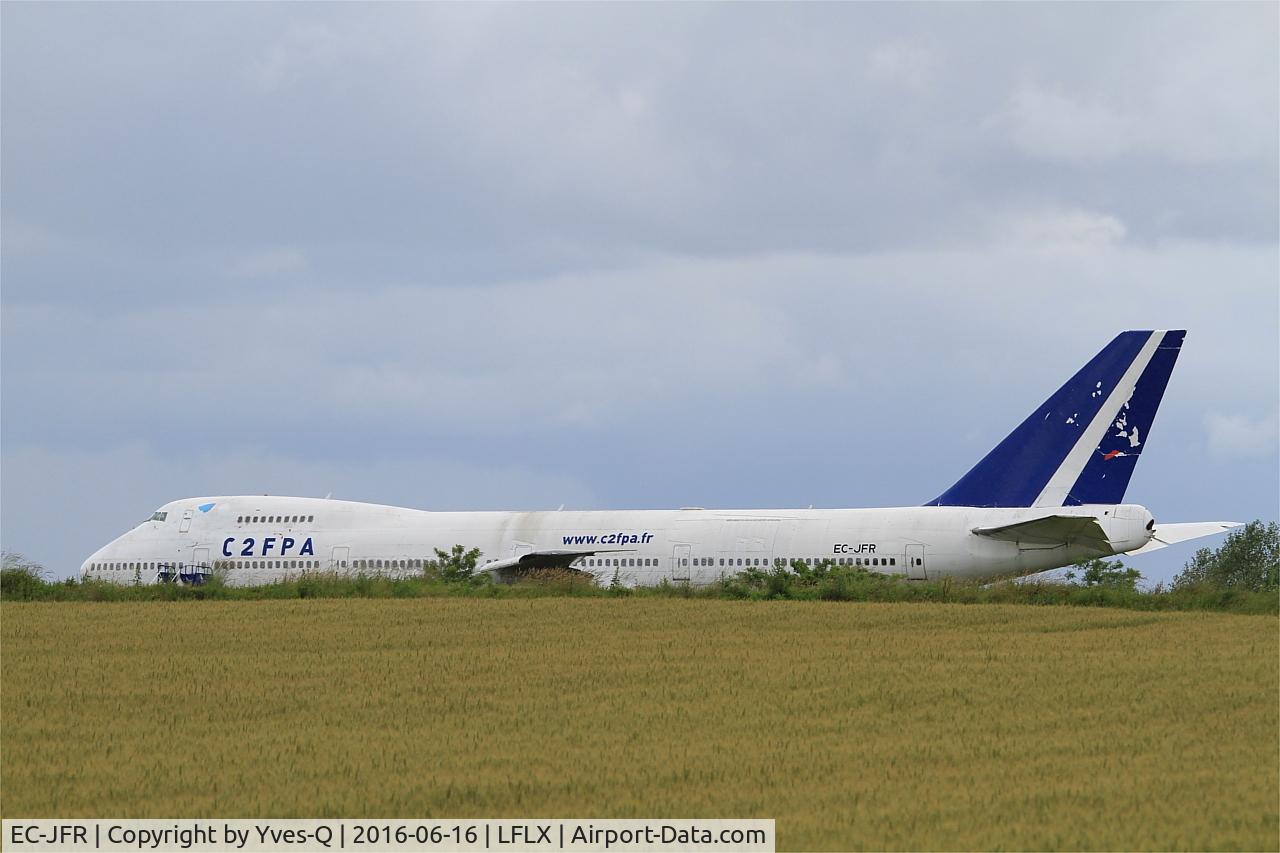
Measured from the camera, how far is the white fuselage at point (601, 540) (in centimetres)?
4025

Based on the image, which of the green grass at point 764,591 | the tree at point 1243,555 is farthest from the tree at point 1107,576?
the tree at point 1243,555

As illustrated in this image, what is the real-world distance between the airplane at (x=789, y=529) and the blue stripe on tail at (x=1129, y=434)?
0.09ft

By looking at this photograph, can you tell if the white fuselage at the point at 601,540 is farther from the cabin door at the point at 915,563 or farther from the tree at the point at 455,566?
the tree at the point at 455,566

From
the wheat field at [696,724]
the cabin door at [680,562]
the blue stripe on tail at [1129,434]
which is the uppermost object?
the blue stripe on tail at [1129,434]

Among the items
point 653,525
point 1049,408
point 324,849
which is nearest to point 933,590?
point 1049,408

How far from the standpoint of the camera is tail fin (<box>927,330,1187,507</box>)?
39.4 m

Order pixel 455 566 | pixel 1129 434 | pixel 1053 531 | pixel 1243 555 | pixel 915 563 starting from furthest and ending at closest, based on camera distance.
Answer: pixel 1243 555, pixel 455 566, pixel 915 563, pixel 1129 434, pixel 1053 531

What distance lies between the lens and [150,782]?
13.7 meters

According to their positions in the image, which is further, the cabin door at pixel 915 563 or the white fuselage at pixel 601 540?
the cabin door at pixel 915 563

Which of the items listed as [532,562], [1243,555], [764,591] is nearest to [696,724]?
[764,591]

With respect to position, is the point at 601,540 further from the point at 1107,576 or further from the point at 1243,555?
the point at 1243,555

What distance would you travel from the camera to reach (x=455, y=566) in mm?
42375

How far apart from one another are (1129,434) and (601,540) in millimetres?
15278

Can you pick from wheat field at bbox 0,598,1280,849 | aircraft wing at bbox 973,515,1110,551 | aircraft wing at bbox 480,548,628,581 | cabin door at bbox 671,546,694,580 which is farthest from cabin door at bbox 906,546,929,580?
wheat field at bbox 0,598,1280,849
